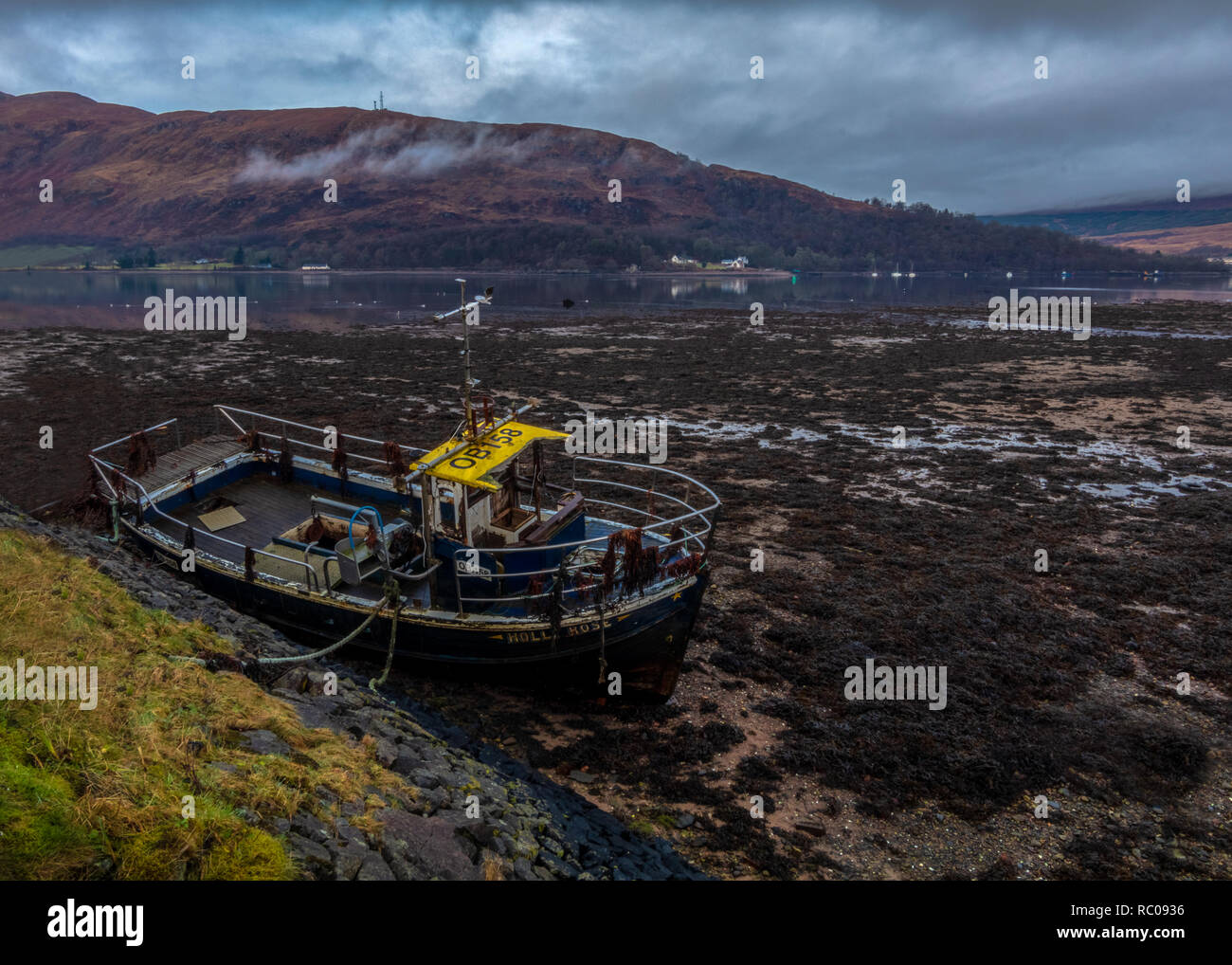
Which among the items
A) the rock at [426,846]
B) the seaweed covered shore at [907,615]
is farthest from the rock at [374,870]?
the seaweed covered shore at [907,615]

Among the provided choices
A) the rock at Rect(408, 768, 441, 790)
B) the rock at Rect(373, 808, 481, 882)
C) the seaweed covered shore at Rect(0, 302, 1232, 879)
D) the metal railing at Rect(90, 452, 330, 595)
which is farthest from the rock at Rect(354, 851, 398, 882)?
the metal railing at Rect(90, 452, 330, 595)

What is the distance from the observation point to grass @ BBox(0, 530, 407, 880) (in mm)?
5207

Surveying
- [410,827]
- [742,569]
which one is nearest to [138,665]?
[410,827]

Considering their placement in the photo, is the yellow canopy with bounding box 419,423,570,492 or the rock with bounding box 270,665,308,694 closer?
the rock with bounding box 270,665,308,694

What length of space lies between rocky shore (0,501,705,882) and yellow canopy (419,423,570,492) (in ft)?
12.2

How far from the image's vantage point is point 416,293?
114812 mm

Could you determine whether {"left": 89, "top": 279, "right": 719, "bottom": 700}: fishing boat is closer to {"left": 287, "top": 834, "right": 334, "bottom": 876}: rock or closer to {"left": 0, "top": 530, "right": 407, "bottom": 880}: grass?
{"left": 0, "top": 530, "right": 407, "bottom": 880}: grass

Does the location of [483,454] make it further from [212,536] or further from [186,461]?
[186,461]

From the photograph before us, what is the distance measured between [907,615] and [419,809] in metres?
11.0

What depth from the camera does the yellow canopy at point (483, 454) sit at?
36.5 ft

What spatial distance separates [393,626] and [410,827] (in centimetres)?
503

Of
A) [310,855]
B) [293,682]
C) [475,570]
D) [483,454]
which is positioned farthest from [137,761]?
[483,454]

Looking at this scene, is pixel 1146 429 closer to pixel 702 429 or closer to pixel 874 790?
pixel 702 429

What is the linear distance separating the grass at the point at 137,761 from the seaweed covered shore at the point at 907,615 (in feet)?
12.5
